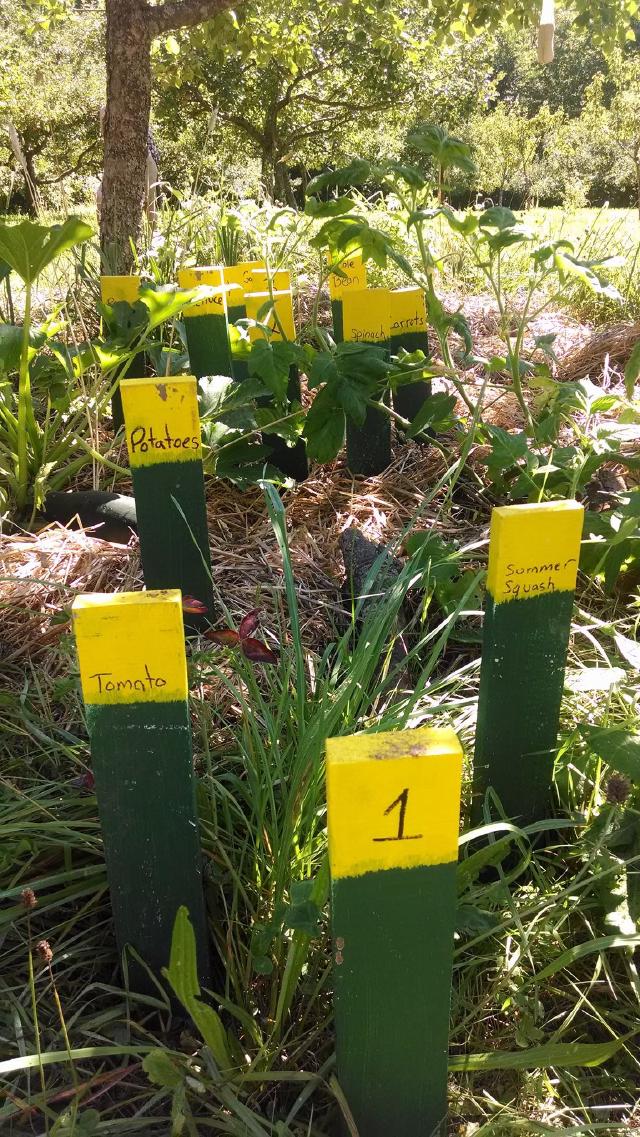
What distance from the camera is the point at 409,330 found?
2305 mm

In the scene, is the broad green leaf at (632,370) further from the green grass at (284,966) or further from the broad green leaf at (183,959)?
the broad green leaf at (183,959)

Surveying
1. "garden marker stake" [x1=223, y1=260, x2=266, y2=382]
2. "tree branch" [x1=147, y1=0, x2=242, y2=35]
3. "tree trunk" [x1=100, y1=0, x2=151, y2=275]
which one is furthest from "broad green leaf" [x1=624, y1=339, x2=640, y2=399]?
"tree branch" [x1=147, y1=0, x2=242, y2=35]

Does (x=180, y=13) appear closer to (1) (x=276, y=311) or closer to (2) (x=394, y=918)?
(1) (x=276, y=311)

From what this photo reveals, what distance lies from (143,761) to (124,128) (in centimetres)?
286

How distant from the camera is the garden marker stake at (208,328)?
205cm

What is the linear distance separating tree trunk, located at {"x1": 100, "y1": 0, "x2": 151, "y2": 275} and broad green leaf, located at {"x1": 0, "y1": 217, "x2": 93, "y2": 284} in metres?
1.42

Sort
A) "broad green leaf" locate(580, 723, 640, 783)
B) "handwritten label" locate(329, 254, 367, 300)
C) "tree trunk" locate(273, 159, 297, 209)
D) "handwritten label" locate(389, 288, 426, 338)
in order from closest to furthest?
"broad green leaf" locate(580, 723, 640, 783) → "handwritten label" locate(389, 288, 426, 338) → "handwritten label" locate(329, 254, 367, 300) → "tree trunk" locate(273, 159, 297, 209)

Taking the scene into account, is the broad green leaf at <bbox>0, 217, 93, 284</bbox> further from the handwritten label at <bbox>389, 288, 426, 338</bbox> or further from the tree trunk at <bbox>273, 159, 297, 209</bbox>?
the tree trunk at <bbox>273, 159, 297, 209</bbox>

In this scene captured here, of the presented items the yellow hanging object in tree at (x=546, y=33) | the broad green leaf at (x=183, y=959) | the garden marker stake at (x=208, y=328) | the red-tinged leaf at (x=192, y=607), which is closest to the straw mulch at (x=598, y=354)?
the yellow hanging object in tree at (x=546, y=33)

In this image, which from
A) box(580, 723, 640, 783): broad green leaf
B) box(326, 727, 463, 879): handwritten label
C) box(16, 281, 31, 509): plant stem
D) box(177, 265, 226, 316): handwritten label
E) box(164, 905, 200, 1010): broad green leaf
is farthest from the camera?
box(177, 265, 226, 316): handwritten label

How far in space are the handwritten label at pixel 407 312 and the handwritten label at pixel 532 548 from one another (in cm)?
134

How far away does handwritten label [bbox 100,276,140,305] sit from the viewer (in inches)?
94.6

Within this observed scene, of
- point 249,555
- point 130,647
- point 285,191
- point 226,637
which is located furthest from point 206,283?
point 285,191

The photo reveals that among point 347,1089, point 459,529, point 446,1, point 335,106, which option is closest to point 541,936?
point 347,1089
